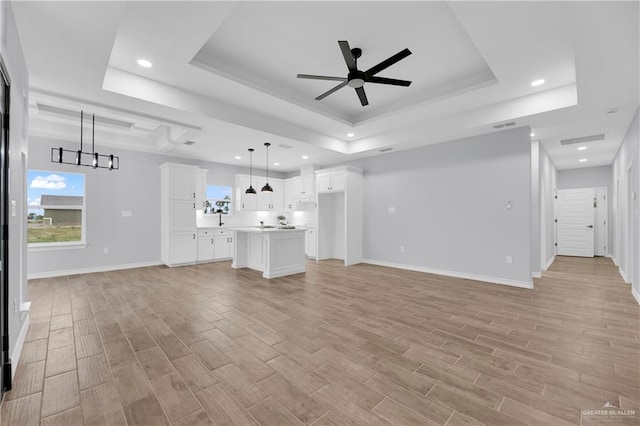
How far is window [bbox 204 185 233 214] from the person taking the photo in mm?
7840

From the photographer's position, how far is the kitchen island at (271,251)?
17.6 feet

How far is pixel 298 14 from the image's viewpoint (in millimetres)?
Result: 2797

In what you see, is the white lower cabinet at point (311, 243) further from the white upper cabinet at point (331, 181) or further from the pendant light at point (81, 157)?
the pendant light at point (81, 157)

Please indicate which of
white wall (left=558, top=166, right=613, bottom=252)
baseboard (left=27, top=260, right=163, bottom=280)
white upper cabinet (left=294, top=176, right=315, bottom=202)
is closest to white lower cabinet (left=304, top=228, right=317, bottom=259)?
white upper cabinet (left=294, top=176, right=315, bottom=202)

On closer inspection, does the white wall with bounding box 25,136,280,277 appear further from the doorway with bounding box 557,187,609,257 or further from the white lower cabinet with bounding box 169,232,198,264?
the doorway with bounding box 557,187,609,257

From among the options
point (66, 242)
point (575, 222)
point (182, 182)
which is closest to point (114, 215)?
point (66, 242)

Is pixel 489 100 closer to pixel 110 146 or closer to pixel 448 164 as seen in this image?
pixel 448 164

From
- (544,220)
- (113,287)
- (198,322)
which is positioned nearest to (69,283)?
(113,287)

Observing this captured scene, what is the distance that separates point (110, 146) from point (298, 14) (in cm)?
558

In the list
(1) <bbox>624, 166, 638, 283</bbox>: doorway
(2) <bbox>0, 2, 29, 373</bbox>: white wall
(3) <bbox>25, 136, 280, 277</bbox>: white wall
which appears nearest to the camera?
(2) <bbox>0, 2, 29, 373</bbox>: white wall

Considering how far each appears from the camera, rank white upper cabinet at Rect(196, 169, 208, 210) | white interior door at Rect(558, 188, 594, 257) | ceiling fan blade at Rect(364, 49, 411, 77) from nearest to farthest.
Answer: ceiling fan blade at Rect(364, 49, 411, 77), white upper cabinet at Rect(196, 169, 208, 210), white interior door at Rect(558, 188, 594, 257)

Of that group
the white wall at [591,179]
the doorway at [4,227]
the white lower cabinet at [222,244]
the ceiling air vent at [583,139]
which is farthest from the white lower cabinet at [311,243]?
the white wall at [591,179]

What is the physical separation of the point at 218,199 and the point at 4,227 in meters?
6.03

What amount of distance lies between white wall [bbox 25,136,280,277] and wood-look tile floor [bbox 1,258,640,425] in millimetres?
1518
